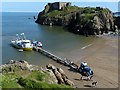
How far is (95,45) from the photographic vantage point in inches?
2813

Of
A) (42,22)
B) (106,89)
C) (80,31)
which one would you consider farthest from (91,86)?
(42,22)

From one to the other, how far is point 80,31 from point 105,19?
1065cm

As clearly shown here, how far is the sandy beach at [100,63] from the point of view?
1491 inches

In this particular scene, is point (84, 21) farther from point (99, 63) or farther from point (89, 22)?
point (99, 63)

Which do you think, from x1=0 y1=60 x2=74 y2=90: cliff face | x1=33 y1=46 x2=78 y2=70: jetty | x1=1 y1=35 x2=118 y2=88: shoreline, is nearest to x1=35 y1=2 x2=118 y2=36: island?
x1=1 y1=35 x2=118 y2=88: shoreline

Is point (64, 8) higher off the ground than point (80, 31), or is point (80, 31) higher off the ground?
point (64, 8)

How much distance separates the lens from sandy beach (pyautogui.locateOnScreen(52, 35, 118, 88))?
3788cm

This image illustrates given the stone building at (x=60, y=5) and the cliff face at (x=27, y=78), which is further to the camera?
the stone building at (x=60, y=5)

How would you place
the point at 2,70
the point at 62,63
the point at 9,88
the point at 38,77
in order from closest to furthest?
the point at 9,88 → the point at 38,77 → the point at 2,70 → the point at 62,63

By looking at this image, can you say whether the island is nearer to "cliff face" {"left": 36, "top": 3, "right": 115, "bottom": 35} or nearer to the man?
"cliff face" {"left": 36, "top": 3, "right": 115, "bottom": 35}

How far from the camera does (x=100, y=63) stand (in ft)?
162

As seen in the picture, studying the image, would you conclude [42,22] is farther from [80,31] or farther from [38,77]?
[38,77]

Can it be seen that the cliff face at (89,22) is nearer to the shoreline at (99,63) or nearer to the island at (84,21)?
the island at (84,21)

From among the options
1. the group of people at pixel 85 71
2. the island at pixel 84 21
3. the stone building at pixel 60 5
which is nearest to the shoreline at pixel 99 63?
the group of people at pixel 85 71
